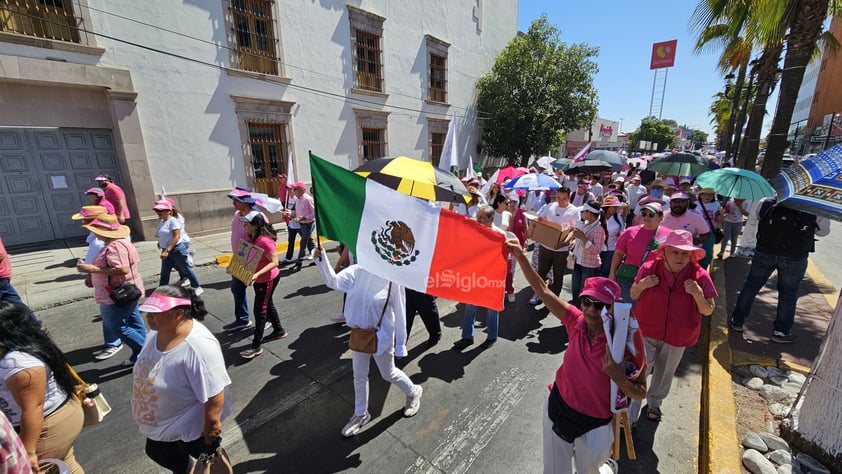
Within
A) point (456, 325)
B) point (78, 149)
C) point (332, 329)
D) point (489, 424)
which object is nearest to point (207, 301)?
point (332, 329)

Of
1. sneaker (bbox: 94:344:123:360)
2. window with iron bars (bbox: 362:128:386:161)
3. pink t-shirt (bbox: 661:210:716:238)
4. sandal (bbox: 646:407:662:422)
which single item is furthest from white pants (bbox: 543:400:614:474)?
window with iron bars (bbox: 362:128:386:161)

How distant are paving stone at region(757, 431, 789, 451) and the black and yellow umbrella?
4.17 meters

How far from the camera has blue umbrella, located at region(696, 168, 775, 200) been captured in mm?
5230

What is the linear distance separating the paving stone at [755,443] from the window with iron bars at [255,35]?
13.5 m

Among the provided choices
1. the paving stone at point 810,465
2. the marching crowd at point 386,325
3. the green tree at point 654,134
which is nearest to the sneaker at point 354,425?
the marching crowd at point 386,325

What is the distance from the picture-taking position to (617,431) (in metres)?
2.14

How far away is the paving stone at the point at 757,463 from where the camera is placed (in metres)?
2.75

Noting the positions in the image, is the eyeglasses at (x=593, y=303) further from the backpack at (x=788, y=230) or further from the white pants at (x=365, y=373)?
the backpack at (x=788, y=230)

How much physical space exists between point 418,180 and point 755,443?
4479 millimetres

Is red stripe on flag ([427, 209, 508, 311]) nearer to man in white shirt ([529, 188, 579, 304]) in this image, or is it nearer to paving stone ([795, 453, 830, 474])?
paving stone ([795, 453, 830, 474])

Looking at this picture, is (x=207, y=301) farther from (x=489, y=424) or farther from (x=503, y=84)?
(x=503, y=84)

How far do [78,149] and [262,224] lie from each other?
837 cm

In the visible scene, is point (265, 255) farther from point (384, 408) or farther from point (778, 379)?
point (778, 379)

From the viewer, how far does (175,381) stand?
210 cm
